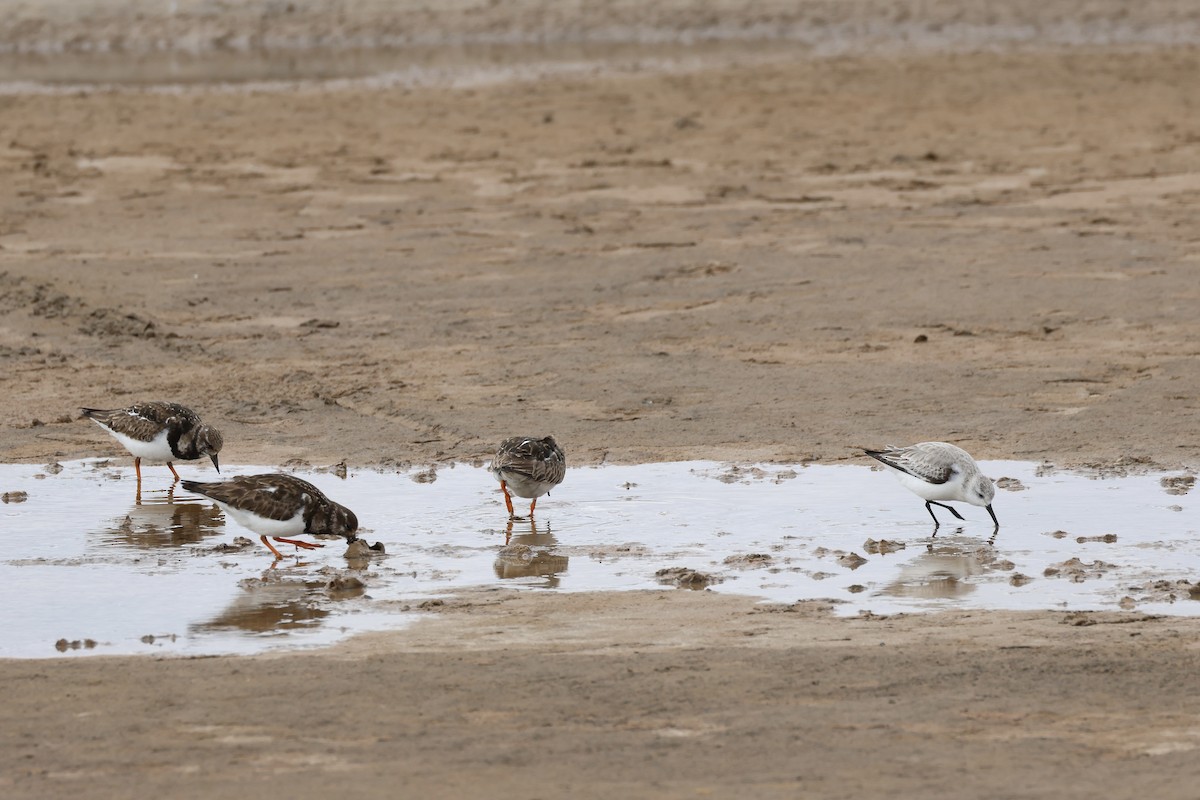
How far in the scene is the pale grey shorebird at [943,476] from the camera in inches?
395

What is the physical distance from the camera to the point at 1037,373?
13.5 metres

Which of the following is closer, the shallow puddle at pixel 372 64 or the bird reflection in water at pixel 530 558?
the bird reflection in water at pixel 530 558

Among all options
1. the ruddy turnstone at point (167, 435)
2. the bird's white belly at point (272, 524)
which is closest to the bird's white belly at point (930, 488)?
the bird's white belly at point (272, 524)

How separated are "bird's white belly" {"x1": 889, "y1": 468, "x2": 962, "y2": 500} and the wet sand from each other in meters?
1.55

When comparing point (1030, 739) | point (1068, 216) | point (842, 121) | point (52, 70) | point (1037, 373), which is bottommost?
point (1030, 739)

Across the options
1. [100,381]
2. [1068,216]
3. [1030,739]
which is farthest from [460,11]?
[1030,739]

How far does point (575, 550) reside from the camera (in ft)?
32.9

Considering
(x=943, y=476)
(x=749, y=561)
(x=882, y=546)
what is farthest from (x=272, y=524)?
(x=943, y=476)

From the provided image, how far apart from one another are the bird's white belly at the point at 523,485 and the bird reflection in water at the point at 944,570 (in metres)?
2.19

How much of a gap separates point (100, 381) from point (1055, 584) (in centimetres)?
786

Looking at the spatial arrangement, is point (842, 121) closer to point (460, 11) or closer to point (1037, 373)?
point (1037, 373)

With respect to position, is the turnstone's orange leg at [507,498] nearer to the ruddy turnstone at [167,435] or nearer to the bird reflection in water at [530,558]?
the bird reflection in water at [530,558]

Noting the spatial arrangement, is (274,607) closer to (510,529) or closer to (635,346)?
(510,529)

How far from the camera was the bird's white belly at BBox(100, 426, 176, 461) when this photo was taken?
37.0ft
